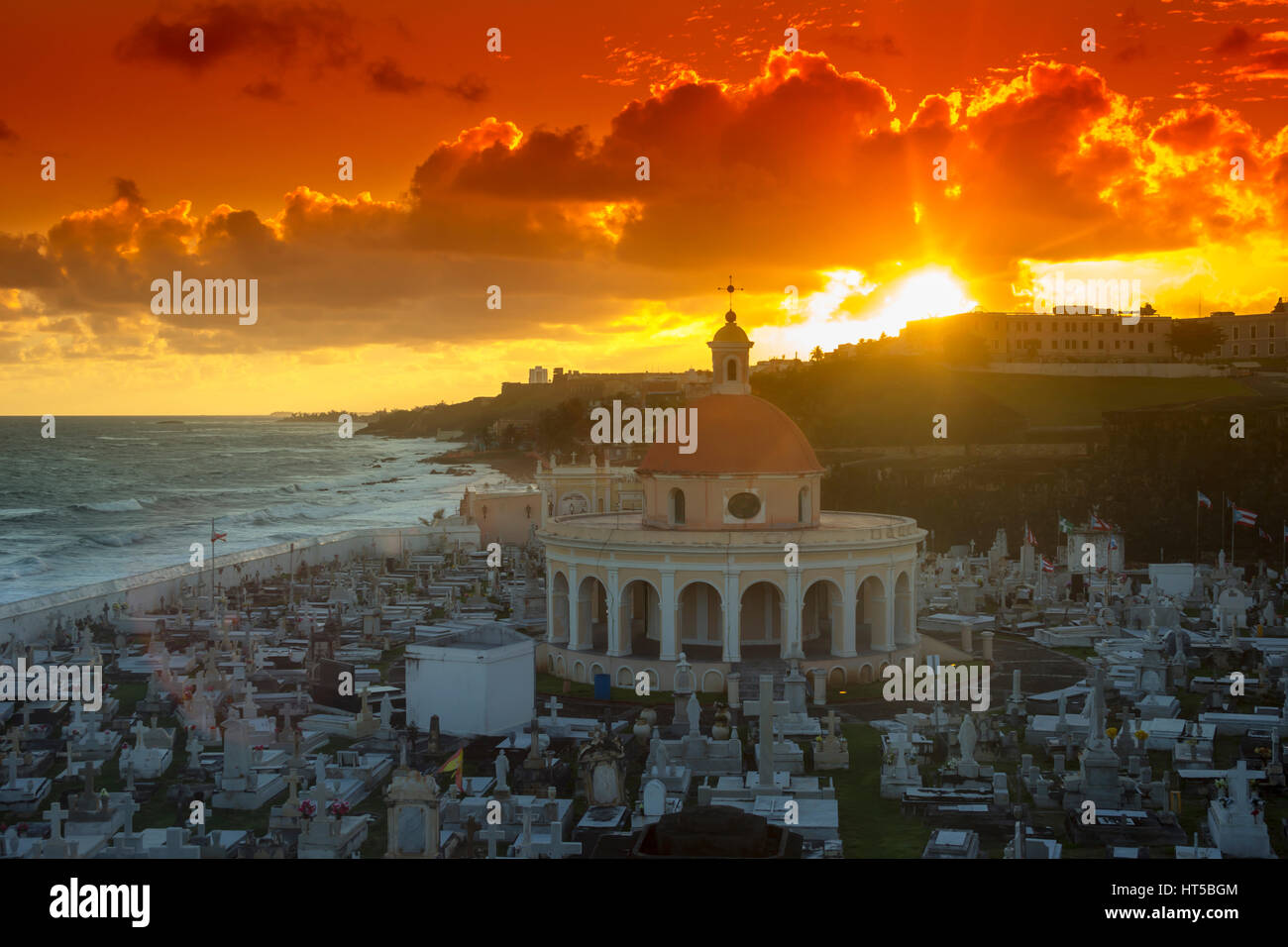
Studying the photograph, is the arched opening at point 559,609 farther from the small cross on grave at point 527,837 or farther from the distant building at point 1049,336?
the distant building at point 1049,336

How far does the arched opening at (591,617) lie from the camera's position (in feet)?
110

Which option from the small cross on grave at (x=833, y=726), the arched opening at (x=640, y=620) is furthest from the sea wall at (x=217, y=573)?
the small cross on grave at (x=833, y=726)

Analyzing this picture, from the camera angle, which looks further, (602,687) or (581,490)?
(581,490)

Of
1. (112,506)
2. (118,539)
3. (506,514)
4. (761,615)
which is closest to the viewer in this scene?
(761,615)

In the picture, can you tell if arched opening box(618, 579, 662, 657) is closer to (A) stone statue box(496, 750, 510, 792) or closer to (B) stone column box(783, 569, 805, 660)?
(B) stone column box(783, 569, 805, 660)

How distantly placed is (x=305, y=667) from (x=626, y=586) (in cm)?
774

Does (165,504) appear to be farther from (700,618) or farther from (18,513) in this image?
(700,618)

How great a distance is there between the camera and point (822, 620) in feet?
118

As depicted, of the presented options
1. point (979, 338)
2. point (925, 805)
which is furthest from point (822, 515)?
point (979, 338)

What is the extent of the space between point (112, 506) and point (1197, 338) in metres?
87.4

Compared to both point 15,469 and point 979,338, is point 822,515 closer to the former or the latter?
point 979,338

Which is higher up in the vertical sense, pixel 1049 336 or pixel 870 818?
pixel 1049 336

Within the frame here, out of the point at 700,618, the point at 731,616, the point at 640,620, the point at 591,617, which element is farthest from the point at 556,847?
the point at 640,620
